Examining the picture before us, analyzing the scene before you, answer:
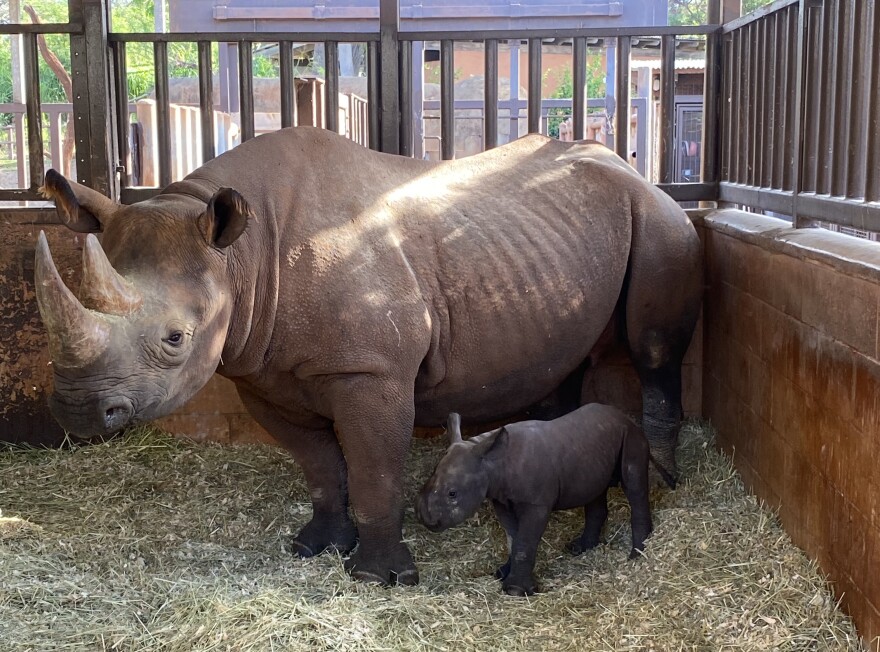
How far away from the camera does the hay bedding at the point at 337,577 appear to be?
4.40m

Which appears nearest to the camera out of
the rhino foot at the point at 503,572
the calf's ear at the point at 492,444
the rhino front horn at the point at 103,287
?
the rhino front horn at the point at 103,287

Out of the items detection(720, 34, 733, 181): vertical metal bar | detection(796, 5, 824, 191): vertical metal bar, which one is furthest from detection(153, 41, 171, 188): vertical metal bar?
detection(796, 5, 824, 191): vertical metal bar

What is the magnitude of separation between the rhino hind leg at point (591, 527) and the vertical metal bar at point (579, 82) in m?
2.62

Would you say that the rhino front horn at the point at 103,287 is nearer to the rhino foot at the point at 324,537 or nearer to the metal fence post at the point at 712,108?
the rhino foot at the point at 324,537

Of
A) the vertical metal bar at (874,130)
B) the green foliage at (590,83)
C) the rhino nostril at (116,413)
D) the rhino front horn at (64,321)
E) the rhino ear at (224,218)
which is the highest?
the green foliage at (590,83)

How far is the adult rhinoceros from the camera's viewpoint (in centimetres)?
446

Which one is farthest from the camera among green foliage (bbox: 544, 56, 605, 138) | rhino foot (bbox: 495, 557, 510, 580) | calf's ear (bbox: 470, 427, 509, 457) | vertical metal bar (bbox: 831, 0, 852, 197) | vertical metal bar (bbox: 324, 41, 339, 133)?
green foliage (bbox: 544, 56, 605, 138)

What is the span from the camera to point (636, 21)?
682 inches

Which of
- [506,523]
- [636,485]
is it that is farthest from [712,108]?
[506,523]

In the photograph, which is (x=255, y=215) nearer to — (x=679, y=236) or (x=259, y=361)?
(x=259, y=361)

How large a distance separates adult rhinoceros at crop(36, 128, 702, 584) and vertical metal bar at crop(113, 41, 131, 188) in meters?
2.29

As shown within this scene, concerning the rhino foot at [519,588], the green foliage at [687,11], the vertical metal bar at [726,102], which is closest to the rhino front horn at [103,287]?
the rhino foot at [519,588]

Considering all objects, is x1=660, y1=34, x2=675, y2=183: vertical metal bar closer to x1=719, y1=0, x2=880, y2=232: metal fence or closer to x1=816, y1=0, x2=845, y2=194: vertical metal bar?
x1=719, y1=0, x2=880, y2=232: metal fence

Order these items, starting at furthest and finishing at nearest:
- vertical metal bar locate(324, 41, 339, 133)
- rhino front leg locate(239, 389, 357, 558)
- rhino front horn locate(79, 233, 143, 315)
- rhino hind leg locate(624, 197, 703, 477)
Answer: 1. vertical metal bar locate(324, 41, 339, 133)
2. rhino hind leg locate(624, 197, 703, 477)
3. rhino front leg locate(239, 389, 357, 558)
4. rhino front horn locate(79, 233, 143, 315)
